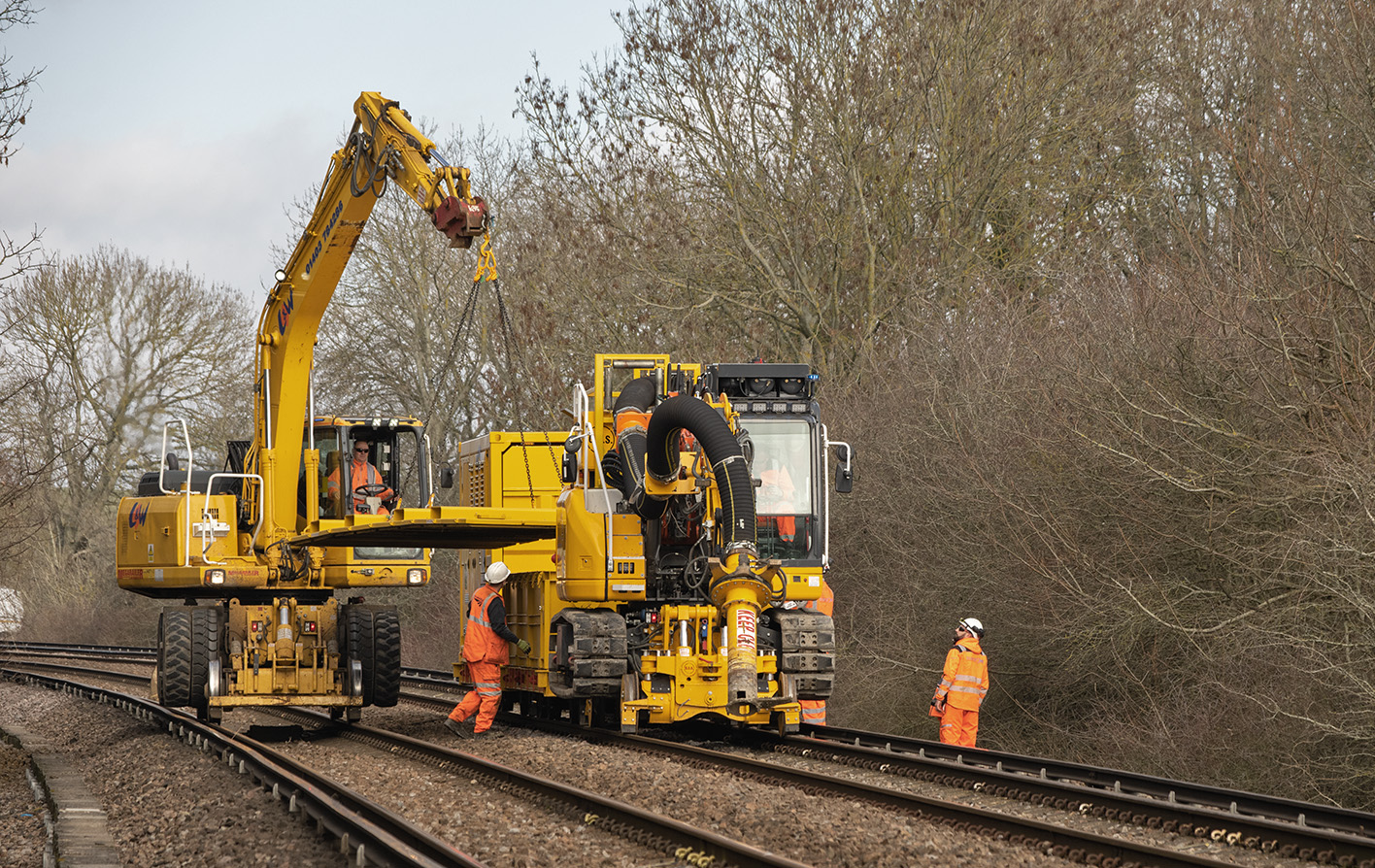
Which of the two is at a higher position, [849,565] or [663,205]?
[663,205]

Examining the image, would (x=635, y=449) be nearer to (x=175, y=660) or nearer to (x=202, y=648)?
(x=202, y=648)

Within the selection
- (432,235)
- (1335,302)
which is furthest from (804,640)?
(432,235)

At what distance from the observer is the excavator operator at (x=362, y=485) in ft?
53.1

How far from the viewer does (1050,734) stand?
14641 millimetres

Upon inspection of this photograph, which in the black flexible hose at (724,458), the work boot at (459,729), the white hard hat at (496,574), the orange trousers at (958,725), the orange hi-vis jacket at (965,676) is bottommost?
the work boot at (459,729)

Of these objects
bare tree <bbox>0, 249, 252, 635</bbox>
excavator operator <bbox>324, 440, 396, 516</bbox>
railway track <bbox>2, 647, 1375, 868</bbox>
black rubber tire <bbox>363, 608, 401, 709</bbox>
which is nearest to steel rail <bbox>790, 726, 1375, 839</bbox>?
railway track <bbox>2, 647, 1375, 868</bbox>

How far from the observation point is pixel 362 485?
16281mm

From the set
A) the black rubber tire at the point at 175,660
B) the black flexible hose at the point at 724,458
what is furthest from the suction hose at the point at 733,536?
the black rubber tire at the point at 175,660

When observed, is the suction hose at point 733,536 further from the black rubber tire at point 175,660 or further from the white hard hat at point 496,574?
the black rubber tire at point 175,660

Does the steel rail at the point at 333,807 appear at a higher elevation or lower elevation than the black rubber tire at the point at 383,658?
lower

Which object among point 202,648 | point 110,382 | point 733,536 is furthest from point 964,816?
point 110,382

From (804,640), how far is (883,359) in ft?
32.9

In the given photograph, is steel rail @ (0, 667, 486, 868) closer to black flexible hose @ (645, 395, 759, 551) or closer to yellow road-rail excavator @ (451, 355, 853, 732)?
yellow road-rail excavator @ (451, 355, 853, 732)

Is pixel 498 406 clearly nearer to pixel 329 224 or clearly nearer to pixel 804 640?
pixel 329 224
